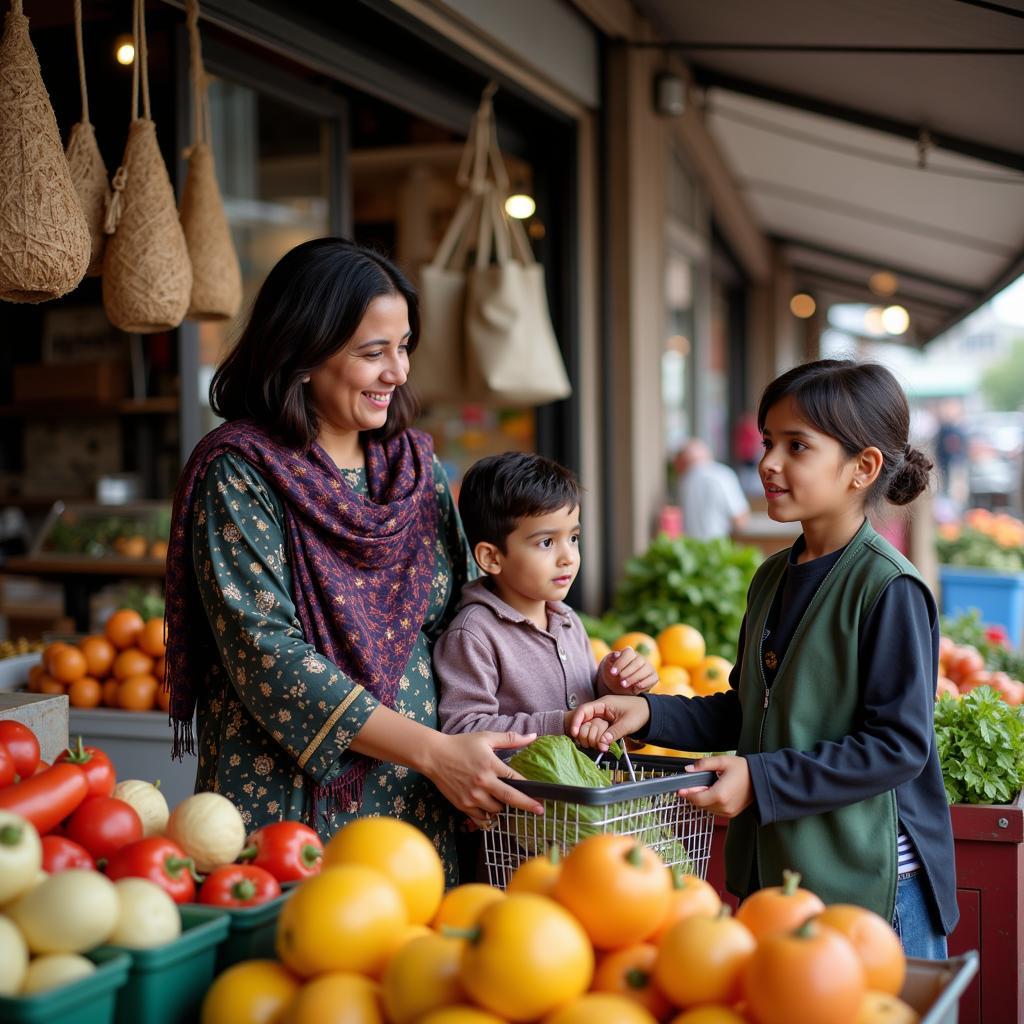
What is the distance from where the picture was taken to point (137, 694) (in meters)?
3.51

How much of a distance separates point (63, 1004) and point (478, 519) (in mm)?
1350

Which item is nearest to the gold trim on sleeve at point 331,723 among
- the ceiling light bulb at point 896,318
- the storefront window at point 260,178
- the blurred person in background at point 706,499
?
the storefront window at point 260,178

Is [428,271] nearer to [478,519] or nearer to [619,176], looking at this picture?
[619,176]

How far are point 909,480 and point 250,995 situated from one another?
1.42 m

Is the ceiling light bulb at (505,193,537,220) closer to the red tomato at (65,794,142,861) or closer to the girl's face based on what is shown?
the girl's face

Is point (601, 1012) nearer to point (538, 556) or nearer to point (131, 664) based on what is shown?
point (538, 556)

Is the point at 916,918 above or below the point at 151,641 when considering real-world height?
below

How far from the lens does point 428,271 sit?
4.58 m

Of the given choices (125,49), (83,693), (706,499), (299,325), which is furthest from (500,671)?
(706,499)

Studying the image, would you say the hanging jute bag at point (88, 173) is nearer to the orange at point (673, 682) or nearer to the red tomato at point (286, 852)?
the red tomato at point (286, 852)

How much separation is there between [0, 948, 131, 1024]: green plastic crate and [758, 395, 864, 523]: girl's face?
1225mm

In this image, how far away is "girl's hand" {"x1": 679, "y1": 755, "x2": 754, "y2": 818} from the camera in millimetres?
1780

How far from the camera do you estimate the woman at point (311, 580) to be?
200cm

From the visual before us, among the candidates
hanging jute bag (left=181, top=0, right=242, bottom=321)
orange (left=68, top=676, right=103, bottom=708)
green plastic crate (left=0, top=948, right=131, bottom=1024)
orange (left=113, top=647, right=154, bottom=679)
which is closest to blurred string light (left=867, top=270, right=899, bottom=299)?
hanging jute bag (left=181, top=0, right=242, bottom=321)
